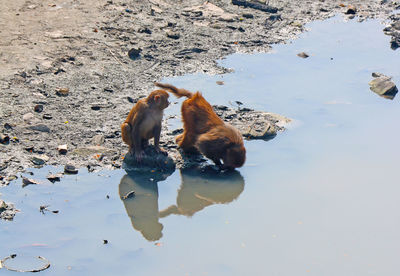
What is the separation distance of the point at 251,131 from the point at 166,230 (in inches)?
103

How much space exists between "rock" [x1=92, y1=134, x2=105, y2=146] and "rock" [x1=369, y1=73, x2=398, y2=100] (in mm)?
4932

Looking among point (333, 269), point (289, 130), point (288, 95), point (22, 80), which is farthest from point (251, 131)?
point (22, 80)

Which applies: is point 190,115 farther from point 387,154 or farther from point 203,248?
point 387,154

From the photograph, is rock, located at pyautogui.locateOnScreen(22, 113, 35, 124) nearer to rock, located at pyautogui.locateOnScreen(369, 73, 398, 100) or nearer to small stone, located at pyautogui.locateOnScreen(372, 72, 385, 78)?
rock, located at pyautogui.locateOnScreen(369, 73, 398, 100)

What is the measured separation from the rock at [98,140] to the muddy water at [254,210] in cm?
72

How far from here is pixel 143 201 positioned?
7.61 m

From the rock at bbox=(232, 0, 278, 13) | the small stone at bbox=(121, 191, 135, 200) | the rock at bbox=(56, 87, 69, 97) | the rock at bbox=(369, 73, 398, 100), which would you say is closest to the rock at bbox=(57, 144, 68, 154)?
the small stone at bbox=(121, 191, 135, 200)

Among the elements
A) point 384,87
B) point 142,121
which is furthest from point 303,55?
point 142,121

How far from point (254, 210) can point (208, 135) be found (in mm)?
1225

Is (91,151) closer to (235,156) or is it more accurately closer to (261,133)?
(235,156)

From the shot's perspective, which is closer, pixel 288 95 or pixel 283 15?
pixel 288 95

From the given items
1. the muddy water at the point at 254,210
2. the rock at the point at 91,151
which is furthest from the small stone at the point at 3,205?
the rock at the point at 91,151

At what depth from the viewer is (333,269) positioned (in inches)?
261

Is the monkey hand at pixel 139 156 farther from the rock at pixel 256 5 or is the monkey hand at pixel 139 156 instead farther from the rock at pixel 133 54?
the rock at pixel 256 5
